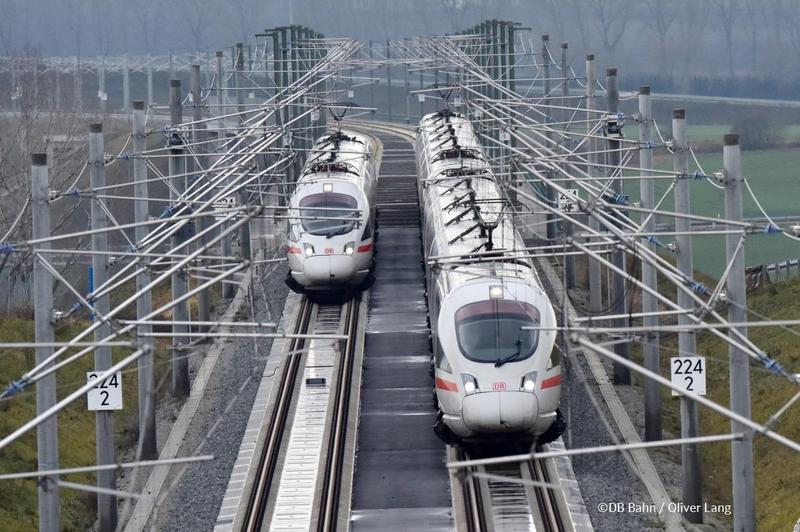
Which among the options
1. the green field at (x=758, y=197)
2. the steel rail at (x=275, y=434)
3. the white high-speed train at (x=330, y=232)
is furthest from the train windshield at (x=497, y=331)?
the green field at (x=758, y=197)

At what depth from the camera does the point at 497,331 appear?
24969 mm

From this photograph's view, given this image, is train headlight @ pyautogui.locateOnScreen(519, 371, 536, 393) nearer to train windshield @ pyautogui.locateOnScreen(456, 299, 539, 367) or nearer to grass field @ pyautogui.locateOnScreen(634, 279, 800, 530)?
train windshield @ pyautogui.locateOnScreen(456, 299, 539, 367)

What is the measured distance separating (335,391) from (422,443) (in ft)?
12.2

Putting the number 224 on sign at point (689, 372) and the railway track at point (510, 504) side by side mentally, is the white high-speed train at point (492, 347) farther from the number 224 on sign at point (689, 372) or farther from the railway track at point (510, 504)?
the number 224 on sign at point (689, 372)

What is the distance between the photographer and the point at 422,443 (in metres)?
28.9

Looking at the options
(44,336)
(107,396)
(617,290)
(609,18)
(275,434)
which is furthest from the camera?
(609,18)

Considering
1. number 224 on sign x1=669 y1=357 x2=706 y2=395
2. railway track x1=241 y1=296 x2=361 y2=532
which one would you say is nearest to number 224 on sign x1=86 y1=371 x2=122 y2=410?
railway track x1=241 y1=296 x2=361 y2=532

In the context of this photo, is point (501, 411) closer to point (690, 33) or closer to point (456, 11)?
point (690, 33)

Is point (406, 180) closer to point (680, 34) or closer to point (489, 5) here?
point (680, 34)

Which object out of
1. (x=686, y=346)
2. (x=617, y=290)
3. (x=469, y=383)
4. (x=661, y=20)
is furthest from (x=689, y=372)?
(x=661, y=20)

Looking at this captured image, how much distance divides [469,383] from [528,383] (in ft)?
3.18

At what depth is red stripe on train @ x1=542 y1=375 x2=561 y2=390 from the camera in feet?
81.3

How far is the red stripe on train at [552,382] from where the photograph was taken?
975 inches

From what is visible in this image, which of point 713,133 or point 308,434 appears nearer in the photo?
point 308,434
